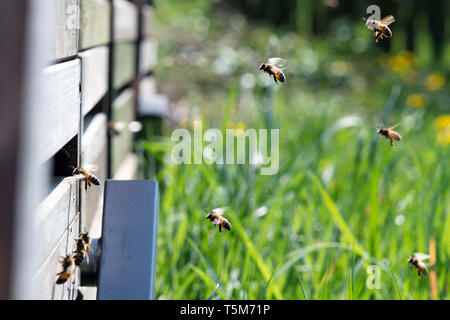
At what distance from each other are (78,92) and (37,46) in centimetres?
43

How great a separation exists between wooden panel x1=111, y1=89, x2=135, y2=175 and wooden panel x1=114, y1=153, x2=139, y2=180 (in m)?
0.03

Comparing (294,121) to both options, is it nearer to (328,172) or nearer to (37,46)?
(328,172)

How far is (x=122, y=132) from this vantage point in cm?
236

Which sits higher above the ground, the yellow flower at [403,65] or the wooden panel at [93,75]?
the yellow flower at [403,65]

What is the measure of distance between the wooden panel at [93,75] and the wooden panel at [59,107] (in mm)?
193

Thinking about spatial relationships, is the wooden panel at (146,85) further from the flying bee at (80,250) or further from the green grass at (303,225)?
the flying bee at (80,250)

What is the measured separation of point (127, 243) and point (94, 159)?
24.5 inches

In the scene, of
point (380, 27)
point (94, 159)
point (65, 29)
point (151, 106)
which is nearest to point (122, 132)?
point (151, 106)

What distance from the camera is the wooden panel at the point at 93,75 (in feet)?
4.26

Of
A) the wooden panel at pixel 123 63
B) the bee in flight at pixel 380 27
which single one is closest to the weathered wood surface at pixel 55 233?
the bee in flight at pixel 380 27

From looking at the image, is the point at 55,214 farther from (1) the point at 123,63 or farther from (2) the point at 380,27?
(1) the point at 123,63

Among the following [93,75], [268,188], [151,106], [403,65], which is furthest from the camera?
[403,65]

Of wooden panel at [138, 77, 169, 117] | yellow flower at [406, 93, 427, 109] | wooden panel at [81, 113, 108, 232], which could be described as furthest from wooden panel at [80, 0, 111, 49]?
yellow flower at [406, 93, 427, 109]
